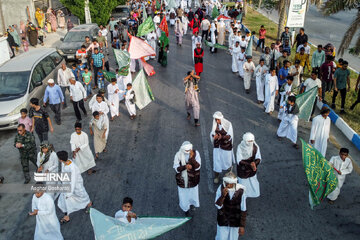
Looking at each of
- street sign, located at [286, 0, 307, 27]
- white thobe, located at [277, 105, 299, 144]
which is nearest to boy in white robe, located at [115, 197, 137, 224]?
white thobe, located at [277, 105, 299, 144]

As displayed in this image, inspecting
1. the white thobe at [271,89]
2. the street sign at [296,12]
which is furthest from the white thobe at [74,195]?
the street sign at [296,12]

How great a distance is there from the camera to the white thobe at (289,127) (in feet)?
29.7

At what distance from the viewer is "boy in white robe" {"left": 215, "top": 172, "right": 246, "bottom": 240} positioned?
16.8 ft

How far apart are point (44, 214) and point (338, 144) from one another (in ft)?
24.8

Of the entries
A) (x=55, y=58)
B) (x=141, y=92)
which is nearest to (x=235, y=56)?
(x=141, y=92)

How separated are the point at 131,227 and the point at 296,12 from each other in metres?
15.1

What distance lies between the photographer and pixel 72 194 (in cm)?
644

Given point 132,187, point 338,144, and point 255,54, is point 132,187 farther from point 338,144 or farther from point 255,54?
point 255,54

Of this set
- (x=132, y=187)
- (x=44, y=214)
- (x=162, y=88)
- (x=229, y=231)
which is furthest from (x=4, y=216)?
(x=162, y=88)

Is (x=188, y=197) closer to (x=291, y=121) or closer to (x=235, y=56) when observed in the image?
(x=291, y=121)

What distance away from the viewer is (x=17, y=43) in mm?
18766

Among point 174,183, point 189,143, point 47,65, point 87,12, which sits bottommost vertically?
point 174,183

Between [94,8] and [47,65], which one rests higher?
[94,8]

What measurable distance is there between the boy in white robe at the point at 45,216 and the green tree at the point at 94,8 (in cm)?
1825
